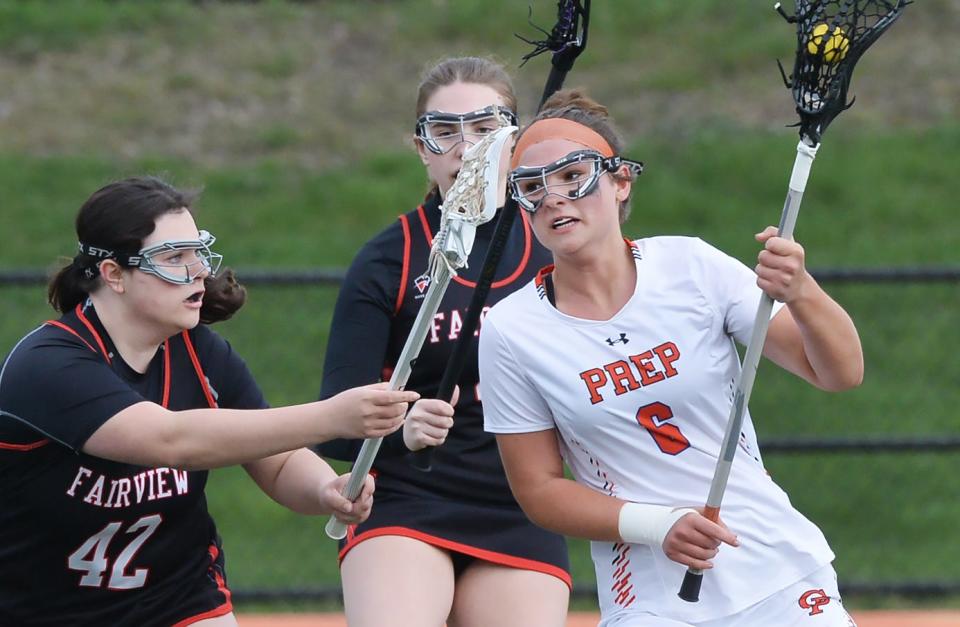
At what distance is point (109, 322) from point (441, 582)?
1.07m

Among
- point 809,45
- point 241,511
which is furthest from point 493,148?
point 241,511

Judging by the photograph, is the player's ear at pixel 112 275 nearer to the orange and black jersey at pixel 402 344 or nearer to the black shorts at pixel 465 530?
the orange and black jersey at pixel 402 344

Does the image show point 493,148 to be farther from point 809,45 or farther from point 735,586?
point 735,586

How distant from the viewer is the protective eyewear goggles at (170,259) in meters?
3.76

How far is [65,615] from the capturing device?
3.87 meters

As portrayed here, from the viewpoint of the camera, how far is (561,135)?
3.62 m

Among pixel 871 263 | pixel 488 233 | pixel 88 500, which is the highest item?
pixel 871 263

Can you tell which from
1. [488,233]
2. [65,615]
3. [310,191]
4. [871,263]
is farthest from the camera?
[310,191]

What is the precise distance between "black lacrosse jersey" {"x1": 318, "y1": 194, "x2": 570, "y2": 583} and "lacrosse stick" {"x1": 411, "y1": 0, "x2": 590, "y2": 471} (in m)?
0.08

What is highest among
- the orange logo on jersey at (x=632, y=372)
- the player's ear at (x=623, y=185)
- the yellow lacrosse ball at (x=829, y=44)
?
the yellow lacrosse ball at (x=829, y=44)

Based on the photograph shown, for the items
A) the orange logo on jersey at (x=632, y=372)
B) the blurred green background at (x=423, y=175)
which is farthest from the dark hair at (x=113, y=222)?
the blurred green background at (x=423, y=175)

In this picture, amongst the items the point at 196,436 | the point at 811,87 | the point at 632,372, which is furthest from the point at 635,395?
the point at 196,436

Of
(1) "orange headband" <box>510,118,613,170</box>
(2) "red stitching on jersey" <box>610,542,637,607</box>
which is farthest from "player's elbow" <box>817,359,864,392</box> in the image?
(1) "orange headband" <box>510,118,613,170</box>

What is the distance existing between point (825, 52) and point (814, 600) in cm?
120
